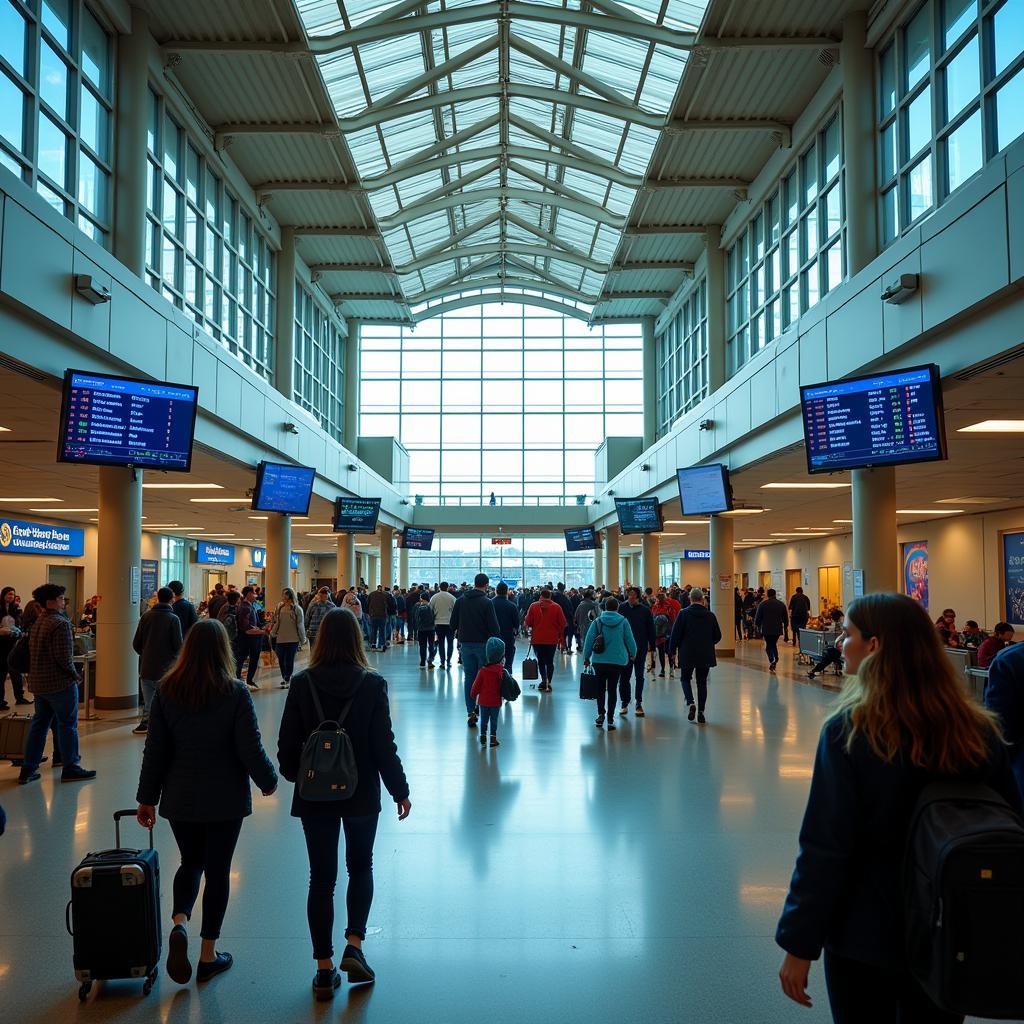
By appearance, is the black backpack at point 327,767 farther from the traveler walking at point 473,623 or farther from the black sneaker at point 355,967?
the traveler walking at point 473,623

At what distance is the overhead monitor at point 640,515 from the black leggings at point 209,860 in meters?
21.1

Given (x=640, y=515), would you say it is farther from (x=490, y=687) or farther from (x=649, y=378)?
(x=490, y=687)

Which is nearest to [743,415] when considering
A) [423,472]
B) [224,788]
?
[224,788]

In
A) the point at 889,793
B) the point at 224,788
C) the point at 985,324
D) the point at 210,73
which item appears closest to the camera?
the point at 889,793

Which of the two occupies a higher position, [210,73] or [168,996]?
[210,73]

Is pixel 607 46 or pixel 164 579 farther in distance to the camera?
pixel 164 579

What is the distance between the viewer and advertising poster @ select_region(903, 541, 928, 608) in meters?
25.8

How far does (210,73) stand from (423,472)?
1249 inches

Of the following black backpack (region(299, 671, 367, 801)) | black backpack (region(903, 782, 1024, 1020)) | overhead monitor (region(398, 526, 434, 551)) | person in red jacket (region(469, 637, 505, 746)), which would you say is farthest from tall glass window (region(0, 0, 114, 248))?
overhead monitor (region(398, 526, 434, 551))

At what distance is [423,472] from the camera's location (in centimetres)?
4694

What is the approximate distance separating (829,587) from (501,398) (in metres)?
20.6

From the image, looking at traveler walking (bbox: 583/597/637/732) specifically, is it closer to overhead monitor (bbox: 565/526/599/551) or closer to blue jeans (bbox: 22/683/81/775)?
blue jeans (bbox: 22/683/81/775)

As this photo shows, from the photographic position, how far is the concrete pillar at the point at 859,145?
13445 millimetres

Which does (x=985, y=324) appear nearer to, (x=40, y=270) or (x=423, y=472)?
(x=40, y=270)
